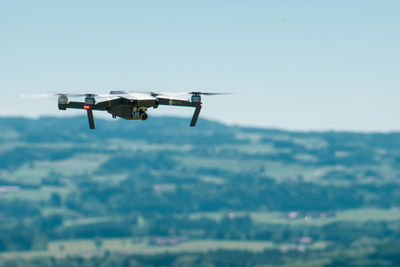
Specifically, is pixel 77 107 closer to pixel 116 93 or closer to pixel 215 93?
pixel 116 93

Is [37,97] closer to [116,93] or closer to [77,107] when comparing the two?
[77,107]

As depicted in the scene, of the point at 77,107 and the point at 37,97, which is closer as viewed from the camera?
the point at 37,97

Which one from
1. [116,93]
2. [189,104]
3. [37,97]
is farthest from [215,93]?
[37,97]

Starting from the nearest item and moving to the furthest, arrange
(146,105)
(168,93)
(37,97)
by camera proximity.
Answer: (37,97) < (146,105) < (168,93)

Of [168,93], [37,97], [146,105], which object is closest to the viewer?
[37,97]

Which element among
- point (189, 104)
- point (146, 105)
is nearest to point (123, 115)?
point (146, 105)

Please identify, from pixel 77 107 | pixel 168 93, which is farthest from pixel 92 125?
pixel 168 93

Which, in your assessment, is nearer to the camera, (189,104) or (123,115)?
(123,115)
